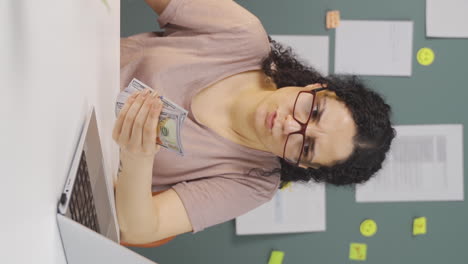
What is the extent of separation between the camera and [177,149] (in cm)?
82

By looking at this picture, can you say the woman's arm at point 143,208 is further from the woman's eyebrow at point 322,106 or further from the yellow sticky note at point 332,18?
the yellow sticky note at point 332,18

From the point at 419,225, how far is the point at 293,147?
4.20 ft

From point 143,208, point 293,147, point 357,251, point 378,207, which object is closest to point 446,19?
point 378,207

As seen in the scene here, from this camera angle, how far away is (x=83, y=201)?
0.56 m

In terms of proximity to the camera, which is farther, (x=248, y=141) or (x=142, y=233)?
(x=248, y=141)

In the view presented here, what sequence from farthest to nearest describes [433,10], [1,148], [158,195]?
[433,10] < [158,195] < [1,148]

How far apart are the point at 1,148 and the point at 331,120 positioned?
90 centimetres

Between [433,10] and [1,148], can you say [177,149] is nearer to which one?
Result: [1,148]

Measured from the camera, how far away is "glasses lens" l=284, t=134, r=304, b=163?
44.5 inches

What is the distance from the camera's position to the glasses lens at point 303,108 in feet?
3.75

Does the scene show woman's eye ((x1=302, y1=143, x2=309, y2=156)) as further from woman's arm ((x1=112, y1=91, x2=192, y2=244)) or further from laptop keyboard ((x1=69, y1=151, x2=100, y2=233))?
laptop keyboard ((x1=69, y1=151, x2=100, y2=233))

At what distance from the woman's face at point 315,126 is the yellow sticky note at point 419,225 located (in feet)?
3.83

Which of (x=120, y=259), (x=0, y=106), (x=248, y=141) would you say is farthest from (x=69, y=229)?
(x=248, y=141)

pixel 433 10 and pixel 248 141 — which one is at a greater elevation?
pixel 433 10
